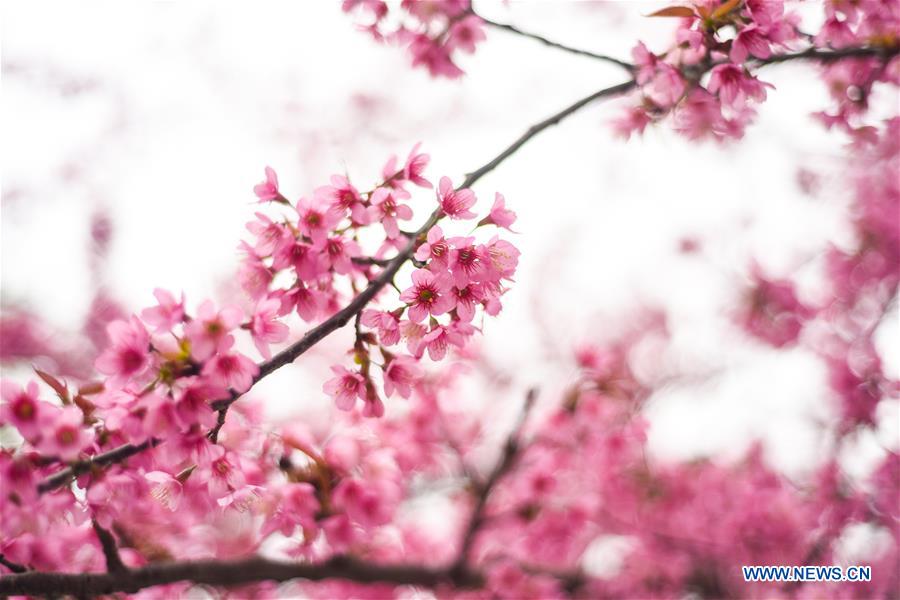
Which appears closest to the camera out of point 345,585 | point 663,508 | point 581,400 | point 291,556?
point 291,556

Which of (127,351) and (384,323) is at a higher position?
(384,323)

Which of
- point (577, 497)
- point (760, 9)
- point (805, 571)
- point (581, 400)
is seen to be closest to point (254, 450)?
point (581, 400)

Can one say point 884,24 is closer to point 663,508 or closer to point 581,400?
point 581,400

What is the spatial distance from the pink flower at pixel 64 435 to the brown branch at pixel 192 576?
670 mm

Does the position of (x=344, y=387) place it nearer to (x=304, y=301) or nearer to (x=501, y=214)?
(x=304, y=301)

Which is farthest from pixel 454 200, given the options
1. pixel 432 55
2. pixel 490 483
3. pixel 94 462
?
pixel 490 483

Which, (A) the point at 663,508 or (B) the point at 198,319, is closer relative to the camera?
(B) the point at 198,319

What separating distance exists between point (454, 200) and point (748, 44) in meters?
1.21

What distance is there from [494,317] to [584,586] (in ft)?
14.0

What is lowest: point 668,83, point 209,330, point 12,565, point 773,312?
point 12,565

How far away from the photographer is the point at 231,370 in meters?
1.42

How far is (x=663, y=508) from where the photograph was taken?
6.12m

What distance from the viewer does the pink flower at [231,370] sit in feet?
4.57

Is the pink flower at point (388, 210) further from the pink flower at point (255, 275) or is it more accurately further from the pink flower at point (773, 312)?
the pink flower at point (773, 312)
